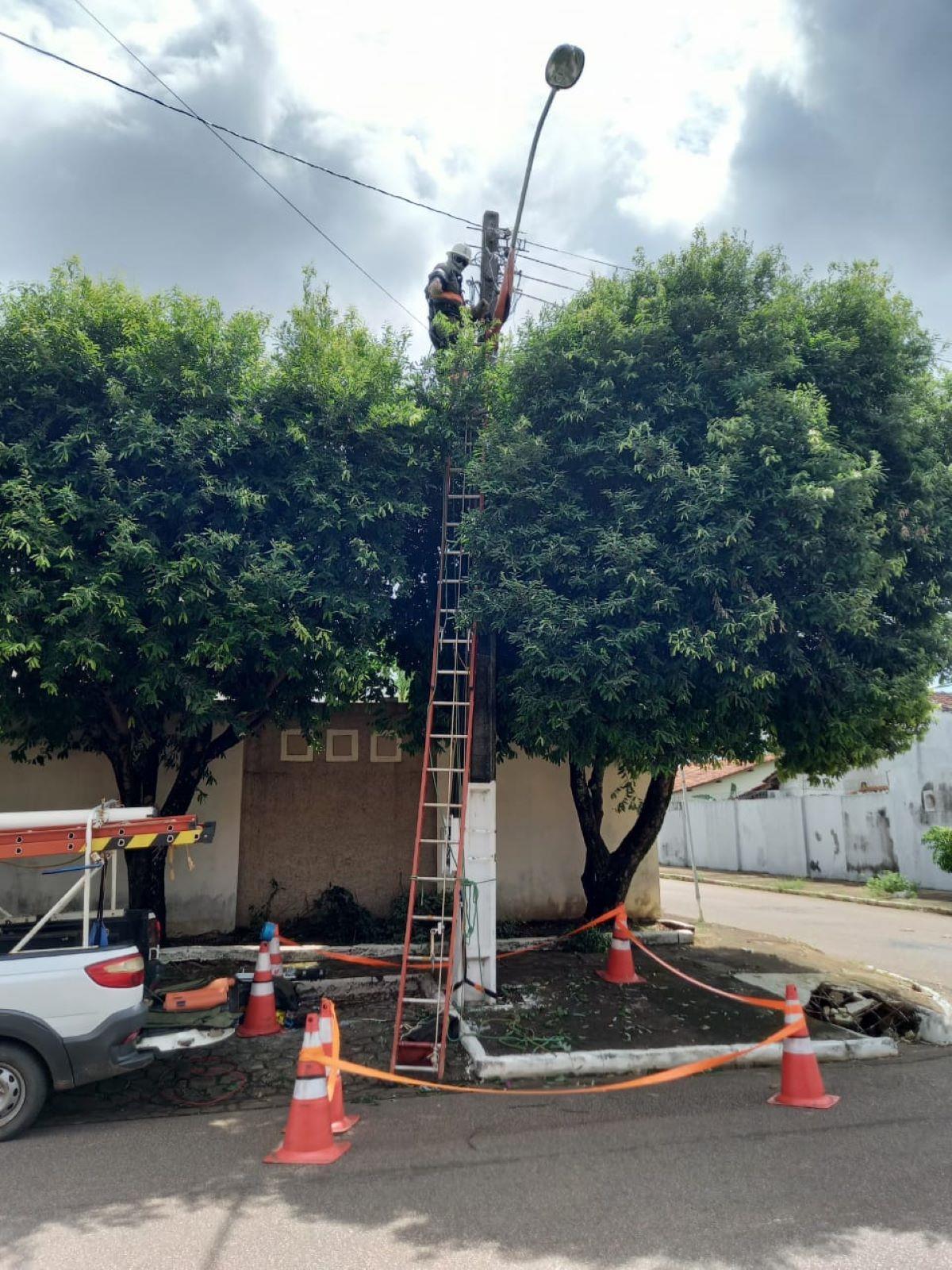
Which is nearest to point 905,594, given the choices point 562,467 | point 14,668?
point 562,467

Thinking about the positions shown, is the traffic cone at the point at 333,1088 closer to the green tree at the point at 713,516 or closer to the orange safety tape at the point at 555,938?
the green tree at the point at 713,516

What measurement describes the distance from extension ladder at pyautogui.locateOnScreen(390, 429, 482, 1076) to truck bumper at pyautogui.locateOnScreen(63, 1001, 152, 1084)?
190 centimetres

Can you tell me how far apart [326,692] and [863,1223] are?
643 cm

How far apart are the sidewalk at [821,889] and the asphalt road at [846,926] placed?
1.04ft

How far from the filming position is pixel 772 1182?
14.4 feet

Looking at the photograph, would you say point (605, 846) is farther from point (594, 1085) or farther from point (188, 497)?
point (188, 497)

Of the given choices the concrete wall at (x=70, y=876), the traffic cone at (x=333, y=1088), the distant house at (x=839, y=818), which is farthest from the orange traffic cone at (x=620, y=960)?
the distant house at (x=839, y=818)

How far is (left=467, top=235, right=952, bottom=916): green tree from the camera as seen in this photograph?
23.5 ft

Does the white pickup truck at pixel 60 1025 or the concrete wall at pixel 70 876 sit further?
the concrete wall at pixel 70 876

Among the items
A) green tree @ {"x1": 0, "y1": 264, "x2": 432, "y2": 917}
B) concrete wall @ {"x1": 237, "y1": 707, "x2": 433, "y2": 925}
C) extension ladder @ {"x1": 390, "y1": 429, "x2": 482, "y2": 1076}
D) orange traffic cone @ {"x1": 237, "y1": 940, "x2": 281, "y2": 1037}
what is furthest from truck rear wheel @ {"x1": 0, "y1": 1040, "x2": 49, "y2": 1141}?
Result: concrete wall @ {"x1": 237, "y1": 707, "x2": 433, "y2": 925}

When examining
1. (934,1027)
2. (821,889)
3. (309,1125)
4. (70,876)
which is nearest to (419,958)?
(70,876)

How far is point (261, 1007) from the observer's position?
7.38m

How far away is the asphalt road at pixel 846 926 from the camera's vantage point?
1104 cm

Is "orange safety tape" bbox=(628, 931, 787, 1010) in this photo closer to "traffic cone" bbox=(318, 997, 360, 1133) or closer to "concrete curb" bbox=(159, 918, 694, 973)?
"concrete curb" bbox=(159, 918, 694, 973)
